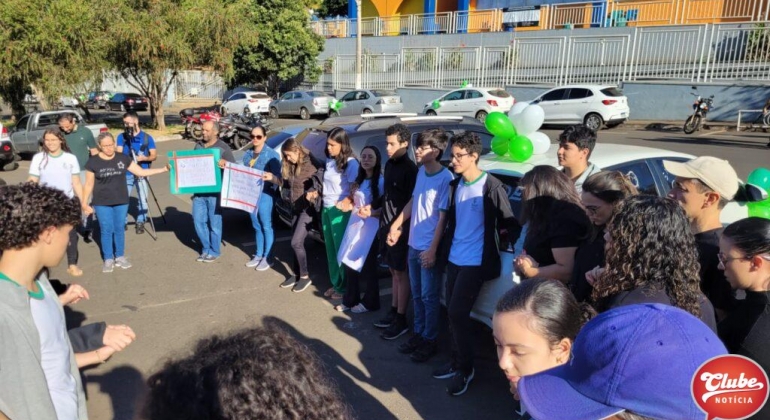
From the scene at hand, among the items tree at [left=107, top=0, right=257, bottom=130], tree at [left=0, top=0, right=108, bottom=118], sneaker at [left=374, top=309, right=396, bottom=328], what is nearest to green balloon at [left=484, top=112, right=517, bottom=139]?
sneaker at [left=374, top=309, right=396, bottom=328]

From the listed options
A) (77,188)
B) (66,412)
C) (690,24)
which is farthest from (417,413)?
(690,24)

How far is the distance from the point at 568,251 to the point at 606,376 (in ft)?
6.99

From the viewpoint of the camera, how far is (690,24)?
2055cm

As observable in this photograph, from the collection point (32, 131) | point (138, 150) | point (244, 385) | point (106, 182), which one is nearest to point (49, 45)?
point (32, 131)

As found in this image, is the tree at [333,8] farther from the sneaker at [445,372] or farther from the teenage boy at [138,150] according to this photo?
the sneaker at [445,372]

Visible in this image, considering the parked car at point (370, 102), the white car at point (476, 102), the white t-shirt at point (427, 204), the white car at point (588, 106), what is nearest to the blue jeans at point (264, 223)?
the white t-shirt at point (427, 204)

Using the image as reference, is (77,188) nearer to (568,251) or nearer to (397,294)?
(397,294)

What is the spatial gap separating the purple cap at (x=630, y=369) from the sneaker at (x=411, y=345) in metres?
3.25

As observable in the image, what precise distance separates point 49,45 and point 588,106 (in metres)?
19.1

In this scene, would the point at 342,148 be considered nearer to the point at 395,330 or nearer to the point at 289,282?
the point at 289,282

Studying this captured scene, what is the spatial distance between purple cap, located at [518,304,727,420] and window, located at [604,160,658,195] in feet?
12.8

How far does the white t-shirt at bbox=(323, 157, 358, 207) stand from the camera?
546cm

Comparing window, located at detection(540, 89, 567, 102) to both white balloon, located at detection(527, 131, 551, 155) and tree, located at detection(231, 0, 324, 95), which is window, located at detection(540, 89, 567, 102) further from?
tree, located at detection(231, 0, 324, 95)

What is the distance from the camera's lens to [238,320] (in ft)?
17.2
